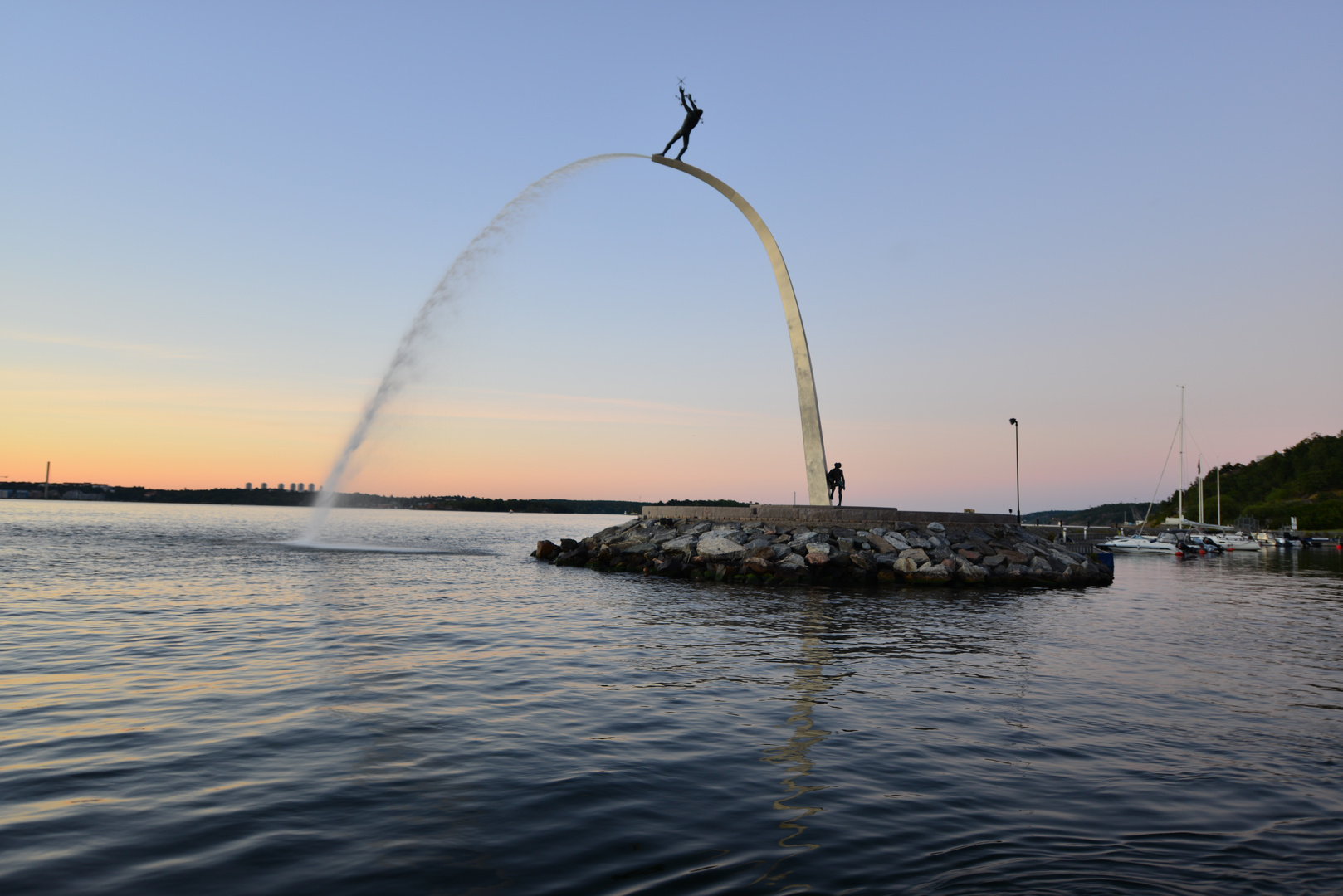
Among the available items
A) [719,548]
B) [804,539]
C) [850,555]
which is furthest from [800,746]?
[719,548]

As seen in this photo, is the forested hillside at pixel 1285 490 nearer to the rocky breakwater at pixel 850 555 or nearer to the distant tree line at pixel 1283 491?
the distant tree line at pixel 1283 491

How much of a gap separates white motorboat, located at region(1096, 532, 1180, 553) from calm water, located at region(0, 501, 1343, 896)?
211ft

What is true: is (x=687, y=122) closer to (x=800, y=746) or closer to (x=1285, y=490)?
(x=800, y=746)

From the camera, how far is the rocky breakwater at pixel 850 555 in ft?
93.4

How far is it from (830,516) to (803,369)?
639cm

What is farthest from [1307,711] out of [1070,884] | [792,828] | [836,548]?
[836,548]

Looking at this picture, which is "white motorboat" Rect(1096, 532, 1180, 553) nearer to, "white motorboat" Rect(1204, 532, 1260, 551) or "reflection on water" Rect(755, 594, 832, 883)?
"white motorboat" Rect(1204, 532, 1260, 551)

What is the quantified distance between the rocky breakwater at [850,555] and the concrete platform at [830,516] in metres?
0.35

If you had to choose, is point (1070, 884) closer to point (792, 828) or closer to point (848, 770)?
point (792, 828)

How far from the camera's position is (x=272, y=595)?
21.5 m

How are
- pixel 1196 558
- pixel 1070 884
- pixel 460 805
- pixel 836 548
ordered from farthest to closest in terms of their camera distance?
pixel 1196 558 → pixel 836 548 → pixel 460 805 → pixel 1070 884

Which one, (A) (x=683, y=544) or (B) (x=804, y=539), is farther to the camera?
(A) (x=683, y=544)

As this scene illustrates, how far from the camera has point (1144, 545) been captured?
75.4 metres

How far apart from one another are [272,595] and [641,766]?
17.6 metres
